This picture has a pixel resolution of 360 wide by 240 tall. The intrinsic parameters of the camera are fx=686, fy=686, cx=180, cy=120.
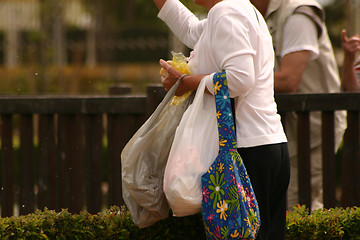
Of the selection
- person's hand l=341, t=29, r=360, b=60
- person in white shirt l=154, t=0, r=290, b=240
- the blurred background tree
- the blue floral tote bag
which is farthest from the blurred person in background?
the blurred background tree

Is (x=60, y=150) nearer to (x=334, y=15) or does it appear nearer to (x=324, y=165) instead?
(x=324, y=165)

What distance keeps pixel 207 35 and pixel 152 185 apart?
784mm

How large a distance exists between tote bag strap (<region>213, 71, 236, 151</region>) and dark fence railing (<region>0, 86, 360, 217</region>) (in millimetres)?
1457

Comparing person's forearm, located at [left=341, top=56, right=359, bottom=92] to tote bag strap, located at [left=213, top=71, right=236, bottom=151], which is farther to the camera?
person's forearm, located at [left=341, top=56, right=359, bottom=92]

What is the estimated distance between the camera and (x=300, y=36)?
432 centimetres

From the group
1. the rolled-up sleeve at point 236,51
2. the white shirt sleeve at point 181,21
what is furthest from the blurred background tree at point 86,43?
the rolled-up sleeve at point 236,51

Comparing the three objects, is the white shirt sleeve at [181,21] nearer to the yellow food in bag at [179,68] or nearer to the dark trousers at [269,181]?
the yellow food in bag at [179,68]

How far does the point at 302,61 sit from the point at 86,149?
5.39ft

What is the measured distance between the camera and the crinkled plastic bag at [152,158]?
3373 mm

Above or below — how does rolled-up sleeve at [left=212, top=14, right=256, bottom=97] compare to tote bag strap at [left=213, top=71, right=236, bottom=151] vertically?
above

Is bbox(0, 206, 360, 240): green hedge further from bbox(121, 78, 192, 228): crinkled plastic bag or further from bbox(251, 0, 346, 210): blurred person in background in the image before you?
bbox(251, 0, 346, 210): blurred person in background

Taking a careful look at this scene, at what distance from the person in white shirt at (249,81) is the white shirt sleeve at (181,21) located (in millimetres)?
521

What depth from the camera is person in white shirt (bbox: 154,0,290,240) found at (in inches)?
122

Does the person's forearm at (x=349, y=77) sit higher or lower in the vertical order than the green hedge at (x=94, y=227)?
higher
